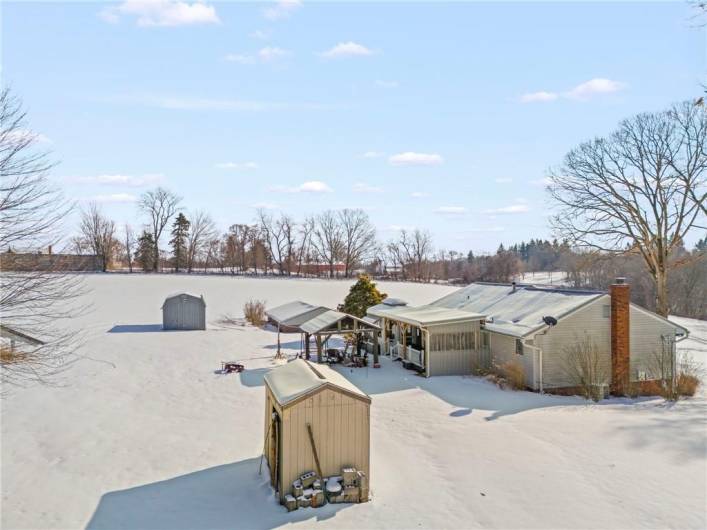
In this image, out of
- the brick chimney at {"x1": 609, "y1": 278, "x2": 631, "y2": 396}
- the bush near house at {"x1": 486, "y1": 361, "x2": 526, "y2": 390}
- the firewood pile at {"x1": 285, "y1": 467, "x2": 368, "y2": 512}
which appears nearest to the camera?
the firewood pile at {"x1": 285, "y1": 467, "x2": 368, "y2": 512}

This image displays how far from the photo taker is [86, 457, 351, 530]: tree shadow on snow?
859 centimetres

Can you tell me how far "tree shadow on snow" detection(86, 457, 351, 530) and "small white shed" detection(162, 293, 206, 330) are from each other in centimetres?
2282

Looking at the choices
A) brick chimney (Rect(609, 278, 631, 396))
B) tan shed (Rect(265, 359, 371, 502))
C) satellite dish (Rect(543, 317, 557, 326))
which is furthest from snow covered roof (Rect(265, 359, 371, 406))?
brick chimney (Rect(609, 278, 631, 396))

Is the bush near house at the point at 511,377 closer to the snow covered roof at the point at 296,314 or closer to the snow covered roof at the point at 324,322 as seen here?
the snow covered roof at the point at 324,322

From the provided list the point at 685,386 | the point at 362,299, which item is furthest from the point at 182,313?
the point at 685,386

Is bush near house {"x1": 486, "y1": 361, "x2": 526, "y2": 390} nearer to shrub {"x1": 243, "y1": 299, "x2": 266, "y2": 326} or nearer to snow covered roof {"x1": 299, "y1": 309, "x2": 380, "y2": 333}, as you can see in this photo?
snow covered roof {"x1": 299, "y1": 309, "x2": 380, "y2": 333}

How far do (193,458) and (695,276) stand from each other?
57.7 m

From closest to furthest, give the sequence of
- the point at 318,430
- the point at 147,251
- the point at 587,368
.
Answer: the point at 318,430 < the point at 587,368 < the point at 147,251

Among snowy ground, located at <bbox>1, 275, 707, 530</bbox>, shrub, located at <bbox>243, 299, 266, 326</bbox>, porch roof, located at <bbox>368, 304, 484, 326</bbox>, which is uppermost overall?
porch roof, located at <bbox>368, 304, 484, 326</bbox>

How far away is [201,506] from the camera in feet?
30.1

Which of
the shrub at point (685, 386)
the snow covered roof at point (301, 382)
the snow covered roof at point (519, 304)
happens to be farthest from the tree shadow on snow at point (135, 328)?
the shrub at point (685, 386)

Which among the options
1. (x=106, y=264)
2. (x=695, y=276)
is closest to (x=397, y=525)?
(x=695, y=276)

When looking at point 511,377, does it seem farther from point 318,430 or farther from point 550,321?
point 318,430

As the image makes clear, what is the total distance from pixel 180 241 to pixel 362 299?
52.1m
